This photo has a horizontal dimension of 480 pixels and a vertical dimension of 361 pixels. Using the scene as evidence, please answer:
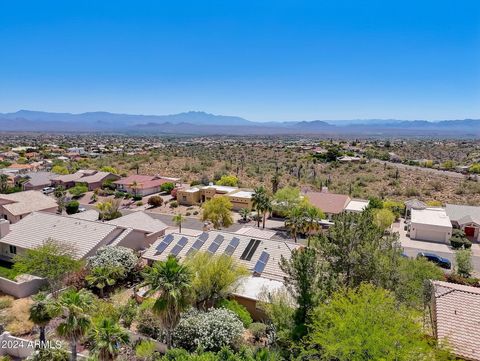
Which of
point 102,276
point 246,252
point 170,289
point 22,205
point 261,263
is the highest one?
point 170,289

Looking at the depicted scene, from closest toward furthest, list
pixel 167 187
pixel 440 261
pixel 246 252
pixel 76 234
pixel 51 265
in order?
pixel 51 265 → pixel 246 252 → pixel 76 234 → pixel 440 261 → pixel 167 187

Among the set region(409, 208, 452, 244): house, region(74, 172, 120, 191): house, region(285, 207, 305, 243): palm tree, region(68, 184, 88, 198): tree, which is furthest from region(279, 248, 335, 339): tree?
region(74, 172, 120, 191): house

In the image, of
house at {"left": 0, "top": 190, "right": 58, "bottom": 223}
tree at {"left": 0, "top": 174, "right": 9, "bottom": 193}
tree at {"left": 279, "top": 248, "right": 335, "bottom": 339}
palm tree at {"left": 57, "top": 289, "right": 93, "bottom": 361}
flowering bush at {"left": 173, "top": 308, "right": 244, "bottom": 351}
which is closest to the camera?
palm tree at {"left": 57, "top": 289, "right": 93, "bottom": 361}

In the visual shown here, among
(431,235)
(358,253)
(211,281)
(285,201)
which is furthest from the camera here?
(285,201)

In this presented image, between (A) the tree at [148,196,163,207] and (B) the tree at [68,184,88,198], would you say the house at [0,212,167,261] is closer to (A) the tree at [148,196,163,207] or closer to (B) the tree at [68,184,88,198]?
(A) the tree at [148,196,163,207]

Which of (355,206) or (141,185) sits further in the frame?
(141,185)

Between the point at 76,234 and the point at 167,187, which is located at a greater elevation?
the point at 76,234

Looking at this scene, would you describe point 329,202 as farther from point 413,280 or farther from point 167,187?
point 167,187

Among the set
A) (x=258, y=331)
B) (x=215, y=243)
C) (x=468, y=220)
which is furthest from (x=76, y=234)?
(x=468, y=220)
